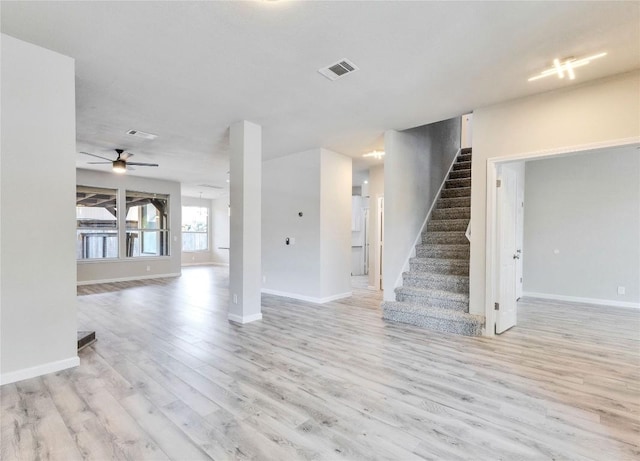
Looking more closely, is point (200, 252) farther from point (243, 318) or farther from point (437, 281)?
point (437, 281)

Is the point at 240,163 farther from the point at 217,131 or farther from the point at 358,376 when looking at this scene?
the point at 358,376

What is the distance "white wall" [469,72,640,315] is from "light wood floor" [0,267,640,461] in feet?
3.80

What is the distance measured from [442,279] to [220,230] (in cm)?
1062

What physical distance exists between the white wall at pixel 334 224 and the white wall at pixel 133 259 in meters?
5.82

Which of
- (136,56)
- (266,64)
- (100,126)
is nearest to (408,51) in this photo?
(266,64)

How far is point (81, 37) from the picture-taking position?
2.55 m

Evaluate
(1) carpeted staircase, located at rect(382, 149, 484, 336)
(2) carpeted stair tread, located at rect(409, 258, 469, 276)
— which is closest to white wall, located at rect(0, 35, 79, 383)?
(1) carpeted staircase, located at rect(382, 149, 484, 336)

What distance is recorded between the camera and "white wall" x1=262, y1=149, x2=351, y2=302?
5770 millimetres

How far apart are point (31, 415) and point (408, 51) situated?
4024mm

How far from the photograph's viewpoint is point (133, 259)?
8.66 metres

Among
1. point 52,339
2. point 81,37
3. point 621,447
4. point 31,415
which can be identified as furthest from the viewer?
point 52,339

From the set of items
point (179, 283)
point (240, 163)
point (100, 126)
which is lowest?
point (179, 283)

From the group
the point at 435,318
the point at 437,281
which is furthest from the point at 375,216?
the point at 435,318

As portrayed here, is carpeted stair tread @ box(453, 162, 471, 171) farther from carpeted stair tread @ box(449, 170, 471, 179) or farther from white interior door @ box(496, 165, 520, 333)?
white interior door @ box(496, 165, 520, 333)
